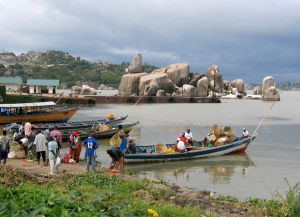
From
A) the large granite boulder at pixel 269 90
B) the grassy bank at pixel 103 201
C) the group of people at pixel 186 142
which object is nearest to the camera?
the grassy bank at pixel 103 201

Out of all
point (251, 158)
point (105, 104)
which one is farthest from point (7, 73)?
point (251, 158)

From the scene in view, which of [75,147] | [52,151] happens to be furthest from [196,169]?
[52,151]

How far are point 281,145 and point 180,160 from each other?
44.2 ft

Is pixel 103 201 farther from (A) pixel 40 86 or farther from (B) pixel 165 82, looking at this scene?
(B) pixel 165 82

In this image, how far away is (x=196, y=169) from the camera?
23.9 meters

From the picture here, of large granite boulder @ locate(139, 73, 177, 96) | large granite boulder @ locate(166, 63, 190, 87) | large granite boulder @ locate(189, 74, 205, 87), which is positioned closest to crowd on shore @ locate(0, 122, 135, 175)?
large granite boulder @ locate(139, 73, 177, 96)

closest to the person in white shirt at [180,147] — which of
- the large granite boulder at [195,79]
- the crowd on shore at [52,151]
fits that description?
the crowd on shore at [52,151]

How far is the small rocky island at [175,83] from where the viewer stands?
102688 mm

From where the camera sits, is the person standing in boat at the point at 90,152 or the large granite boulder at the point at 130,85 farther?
the large granite boulder at the point at 130,85

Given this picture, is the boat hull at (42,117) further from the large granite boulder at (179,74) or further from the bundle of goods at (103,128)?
the large granite boulder at (179,74)

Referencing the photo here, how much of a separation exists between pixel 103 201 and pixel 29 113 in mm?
36081

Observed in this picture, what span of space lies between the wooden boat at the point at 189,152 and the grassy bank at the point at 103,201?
8290 mm

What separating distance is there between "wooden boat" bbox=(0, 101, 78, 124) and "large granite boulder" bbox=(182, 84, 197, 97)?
60856mm

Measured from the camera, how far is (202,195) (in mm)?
14211
